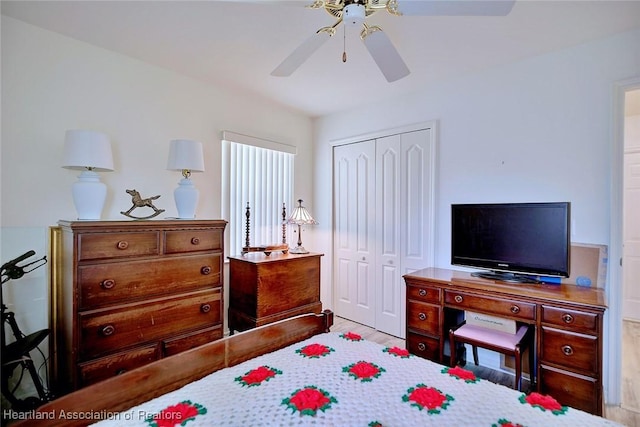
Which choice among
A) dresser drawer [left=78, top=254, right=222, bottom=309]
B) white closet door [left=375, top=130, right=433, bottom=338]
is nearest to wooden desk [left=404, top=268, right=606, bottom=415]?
white closet door [left=375, top=130, right=433, bottom=338]

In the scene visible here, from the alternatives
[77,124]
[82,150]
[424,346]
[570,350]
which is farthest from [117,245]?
[570,350]

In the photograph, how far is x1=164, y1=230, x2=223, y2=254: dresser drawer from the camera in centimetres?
215

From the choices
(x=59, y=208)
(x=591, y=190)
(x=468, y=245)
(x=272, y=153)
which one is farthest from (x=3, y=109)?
(x=591, y=190)

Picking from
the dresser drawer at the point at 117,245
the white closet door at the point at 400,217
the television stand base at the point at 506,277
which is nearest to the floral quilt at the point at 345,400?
the dresser drawer at the point at 117,245

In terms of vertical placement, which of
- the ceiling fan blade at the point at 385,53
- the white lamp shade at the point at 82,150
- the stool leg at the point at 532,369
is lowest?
the stool leg at the point at 532,369

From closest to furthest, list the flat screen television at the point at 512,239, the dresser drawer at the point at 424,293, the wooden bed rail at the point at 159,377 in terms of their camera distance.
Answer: the wooden bed rail at the point at 159,377 < the flat screen television at the point at 512,239 < the dresser drawer at the point at 424,293

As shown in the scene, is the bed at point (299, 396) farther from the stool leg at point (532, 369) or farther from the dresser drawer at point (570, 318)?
the stool leg at point (532, 369)

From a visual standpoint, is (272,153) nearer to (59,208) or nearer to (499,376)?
(59,208)

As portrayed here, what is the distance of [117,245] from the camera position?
1923 millimetres

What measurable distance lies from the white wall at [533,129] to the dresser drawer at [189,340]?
2.06 m

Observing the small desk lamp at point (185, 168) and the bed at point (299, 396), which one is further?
the small desk lamp at point (185, 168)

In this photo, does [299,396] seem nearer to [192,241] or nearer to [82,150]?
[192,241]

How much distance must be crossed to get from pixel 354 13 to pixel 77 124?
2095 millimetres

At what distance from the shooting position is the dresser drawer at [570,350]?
1.85 metres
